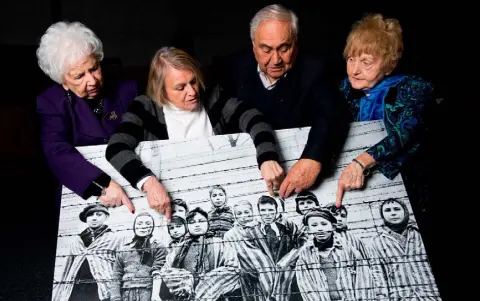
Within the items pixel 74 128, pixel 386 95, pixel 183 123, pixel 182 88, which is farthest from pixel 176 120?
pixel 386 95

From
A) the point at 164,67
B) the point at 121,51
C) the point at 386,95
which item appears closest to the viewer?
the point at 164,67

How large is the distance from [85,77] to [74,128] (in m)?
0.20

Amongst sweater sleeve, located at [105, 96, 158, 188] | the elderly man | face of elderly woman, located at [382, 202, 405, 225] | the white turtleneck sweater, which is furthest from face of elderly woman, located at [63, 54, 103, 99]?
face of elderly woman, located at [382, 202, 405, 225]

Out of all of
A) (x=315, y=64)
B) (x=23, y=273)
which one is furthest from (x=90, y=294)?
(x=23, y=273)

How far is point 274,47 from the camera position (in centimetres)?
196

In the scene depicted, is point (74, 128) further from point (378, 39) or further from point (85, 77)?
point (378, 39)

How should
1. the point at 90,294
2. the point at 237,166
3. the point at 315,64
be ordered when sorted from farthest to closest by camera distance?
1. the point at 315,64
2. the point at 237,166
3. the point at 90,294

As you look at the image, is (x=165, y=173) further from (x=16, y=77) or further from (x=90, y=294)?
(x=16, y=77)

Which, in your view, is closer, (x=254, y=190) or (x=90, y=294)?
(x=90, y=294)

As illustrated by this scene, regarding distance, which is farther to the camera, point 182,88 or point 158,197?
point 182,88

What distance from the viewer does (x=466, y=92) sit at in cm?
274

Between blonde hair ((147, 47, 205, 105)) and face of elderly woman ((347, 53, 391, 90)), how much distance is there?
0.54 metres

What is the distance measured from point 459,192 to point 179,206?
194cm

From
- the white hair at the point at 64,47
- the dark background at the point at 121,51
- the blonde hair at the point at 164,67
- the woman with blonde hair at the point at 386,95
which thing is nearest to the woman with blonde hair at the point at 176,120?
the blonde hair at the point at 164,67
